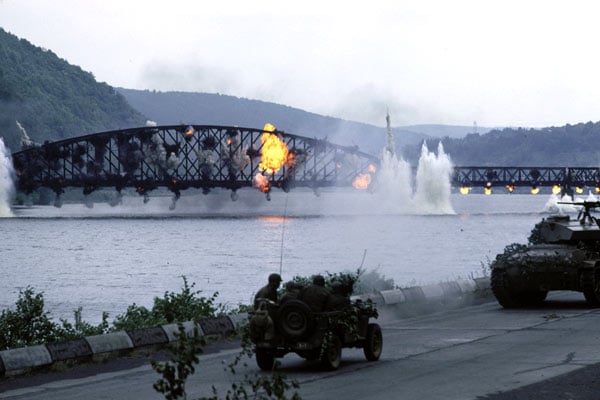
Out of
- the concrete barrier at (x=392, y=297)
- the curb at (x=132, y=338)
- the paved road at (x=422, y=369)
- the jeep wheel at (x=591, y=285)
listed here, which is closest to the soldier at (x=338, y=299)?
the paved road at (x=422, y=369)

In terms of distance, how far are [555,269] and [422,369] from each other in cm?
1198

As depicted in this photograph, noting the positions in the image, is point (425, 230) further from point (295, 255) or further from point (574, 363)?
point (574, 363)

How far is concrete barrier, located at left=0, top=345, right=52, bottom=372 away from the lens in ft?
64.6

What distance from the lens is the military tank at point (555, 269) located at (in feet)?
102

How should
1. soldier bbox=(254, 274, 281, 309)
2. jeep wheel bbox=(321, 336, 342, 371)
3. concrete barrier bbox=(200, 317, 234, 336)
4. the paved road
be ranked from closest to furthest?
1. the paved road
2. jeep wheel bbox=(321, 336, 342, 371)
3. soldier bbox=(254, 274, 281, 309)
4. concrete barrier bbox=(200, 317, 234, 336)

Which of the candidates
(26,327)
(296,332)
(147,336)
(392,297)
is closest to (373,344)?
(296,332)

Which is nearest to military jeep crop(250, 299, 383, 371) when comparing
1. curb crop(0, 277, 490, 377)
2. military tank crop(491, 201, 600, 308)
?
curb crop(0, 277, 490, 377)

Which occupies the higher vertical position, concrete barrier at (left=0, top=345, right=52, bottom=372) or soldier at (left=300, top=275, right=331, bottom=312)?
soldier at (left=300, top=275, right=331, bottom=312)

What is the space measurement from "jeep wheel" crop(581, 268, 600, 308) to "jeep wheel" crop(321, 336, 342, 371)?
1256 cm

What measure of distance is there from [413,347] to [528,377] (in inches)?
192

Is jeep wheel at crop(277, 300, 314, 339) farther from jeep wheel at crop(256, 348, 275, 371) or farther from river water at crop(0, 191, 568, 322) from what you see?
river water at crop(0, 191, 568, 322)

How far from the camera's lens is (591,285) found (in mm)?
30922

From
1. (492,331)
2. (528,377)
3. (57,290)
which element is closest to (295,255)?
(57,290)

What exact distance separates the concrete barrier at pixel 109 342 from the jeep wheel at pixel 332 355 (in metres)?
4.38
